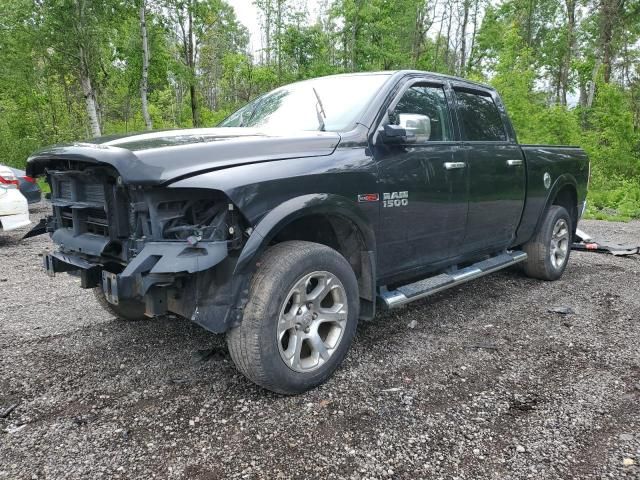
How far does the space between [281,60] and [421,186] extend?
59.8ft

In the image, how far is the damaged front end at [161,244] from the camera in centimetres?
231

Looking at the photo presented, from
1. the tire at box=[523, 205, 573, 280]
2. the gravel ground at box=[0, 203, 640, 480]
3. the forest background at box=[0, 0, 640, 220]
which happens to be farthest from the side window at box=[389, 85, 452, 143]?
the forest background at box=[0, 0, 640, 220]

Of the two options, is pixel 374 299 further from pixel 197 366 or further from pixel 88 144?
pixel 88 144

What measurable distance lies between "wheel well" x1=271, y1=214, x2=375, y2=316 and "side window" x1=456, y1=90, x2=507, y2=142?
5.23 ft

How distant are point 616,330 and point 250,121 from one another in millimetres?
3451

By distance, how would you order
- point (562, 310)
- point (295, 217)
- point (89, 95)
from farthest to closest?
1. point (89, 95)
2. point (562, 310)
3. point (295, 217)

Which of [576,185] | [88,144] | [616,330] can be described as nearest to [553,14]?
[576,185]

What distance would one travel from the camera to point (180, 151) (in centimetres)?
242

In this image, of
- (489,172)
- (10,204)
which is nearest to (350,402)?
(489,172)

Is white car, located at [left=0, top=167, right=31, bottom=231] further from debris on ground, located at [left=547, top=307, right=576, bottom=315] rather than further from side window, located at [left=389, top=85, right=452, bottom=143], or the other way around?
debris on ground, located at [left=547, top=307, right=576, bottom=315]

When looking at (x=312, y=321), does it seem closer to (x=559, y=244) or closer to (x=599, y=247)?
(x=559, y=244)

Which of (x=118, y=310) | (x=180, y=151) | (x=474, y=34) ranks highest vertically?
(x=474, y=34)

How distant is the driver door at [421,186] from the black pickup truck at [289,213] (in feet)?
0.04

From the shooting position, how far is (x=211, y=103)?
41062 millimetres
